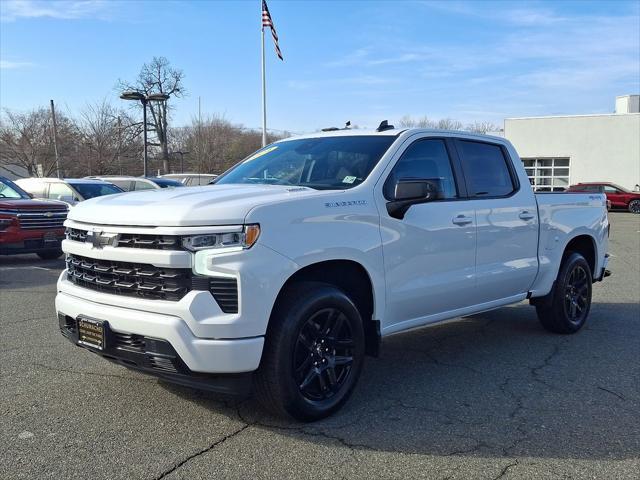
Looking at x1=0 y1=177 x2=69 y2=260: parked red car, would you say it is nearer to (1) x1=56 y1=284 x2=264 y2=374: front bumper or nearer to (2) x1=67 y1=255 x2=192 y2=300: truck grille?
(2) x1=67 y1=255 x2=192 y2=300: truck grille

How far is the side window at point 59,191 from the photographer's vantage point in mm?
15453

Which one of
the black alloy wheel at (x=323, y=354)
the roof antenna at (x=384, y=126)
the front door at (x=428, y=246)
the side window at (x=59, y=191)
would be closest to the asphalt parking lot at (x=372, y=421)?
the black alloy wheel at (x=323, y=354)

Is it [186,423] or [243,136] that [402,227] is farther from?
[243,136]

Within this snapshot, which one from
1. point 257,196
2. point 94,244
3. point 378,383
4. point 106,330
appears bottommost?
point 378,383

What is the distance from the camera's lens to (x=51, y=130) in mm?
44719

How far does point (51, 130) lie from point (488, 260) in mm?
45072

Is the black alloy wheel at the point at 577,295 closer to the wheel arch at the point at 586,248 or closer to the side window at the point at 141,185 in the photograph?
the wheel arch at the point at 586,248

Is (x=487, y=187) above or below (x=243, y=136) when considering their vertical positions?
below

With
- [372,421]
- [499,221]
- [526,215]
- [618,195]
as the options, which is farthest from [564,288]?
[618,195]

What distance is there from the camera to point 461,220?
5.12 m

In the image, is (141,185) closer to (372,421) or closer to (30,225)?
(30,225)

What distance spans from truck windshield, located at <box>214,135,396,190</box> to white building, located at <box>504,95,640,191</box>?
115 feet

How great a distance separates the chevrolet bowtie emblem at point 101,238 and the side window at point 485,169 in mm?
3011

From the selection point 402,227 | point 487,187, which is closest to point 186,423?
point 402,227
